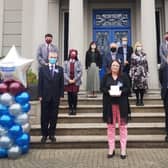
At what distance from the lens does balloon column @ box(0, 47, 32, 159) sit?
7074mm

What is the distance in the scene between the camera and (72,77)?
9.41m

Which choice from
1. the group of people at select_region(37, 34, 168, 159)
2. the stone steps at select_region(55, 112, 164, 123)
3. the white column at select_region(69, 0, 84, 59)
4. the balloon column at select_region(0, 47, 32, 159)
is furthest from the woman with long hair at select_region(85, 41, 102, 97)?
the balloon column at select_region(0, 47, 32, 159)

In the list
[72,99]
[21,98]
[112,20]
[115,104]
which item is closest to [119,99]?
[115,104]

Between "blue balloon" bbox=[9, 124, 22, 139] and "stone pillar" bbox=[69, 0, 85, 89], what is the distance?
4.99 m

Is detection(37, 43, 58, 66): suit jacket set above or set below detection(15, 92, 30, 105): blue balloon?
above

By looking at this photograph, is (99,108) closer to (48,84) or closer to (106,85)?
(48,84)

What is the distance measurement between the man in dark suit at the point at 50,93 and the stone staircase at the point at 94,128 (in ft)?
1.19

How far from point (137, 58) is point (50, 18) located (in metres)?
5.11

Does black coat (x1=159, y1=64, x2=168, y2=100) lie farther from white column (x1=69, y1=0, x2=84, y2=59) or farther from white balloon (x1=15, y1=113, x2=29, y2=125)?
white column (x1=69, y1=0, x2=84, y2=59)

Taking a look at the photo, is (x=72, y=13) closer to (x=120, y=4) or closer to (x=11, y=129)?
(x=120, y=4)

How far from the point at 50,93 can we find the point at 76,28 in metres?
4.50

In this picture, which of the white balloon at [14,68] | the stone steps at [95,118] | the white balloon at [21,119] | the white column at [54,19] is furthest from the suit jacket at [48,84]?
the white column at [54,19]

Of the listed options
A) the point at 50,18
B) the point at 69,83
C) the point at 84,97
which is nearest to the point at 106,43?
the point at 50,18

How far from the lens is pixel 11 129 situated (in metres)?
7.07
